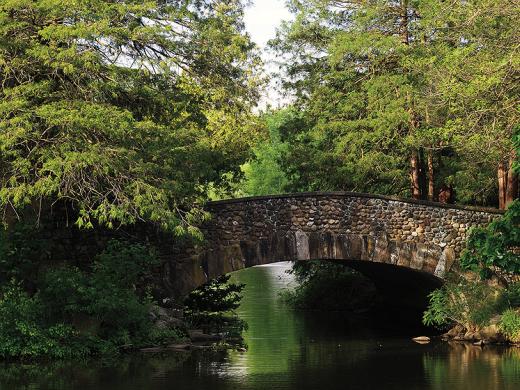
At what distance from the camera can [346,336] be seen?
2177cm

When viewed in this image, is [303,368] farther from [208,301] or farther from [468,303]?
[208,301]

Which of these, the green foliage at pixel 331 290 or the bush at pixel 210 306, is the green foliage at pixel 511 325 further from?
the green foliage at pixel 331 290

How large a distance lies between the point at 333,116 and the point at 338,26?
2.71 meters

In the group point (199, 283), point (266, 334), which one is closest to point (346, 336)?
point (266, 334)

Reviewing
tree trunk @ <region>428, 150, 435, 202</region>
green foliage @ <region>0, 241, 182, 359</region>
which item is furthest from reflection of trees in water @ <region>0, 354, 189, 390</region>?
tree trunk @ <region>428, 150, 435, 202</region>

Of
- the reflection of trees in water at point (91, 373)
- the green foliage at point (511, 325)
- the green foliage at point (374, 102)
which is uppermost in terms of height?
the green foliage at point (374, 102)

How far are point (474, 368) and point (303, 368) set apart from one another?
2979 mm

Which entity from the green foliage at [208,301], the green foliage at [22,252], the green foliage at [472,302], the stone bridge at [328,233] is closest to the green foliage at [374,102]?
the stone bridge at [328,233]

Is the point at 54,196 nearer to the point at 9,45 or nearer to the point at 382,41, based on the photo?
the point at 9,45

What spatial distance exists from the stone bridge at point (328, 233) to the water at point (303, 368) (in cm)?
190

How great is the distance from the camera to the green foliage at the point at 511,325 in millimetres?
19109

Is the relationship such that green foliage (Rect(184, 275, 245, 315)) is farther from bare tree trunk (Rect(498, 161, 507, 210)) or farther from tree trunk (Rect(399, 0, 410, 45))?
tree trunk (Rect(399, 0, 410, 45))

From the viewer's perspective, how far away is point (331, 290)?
97.6 ft

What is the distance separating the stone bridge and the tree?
1771 millimetres
